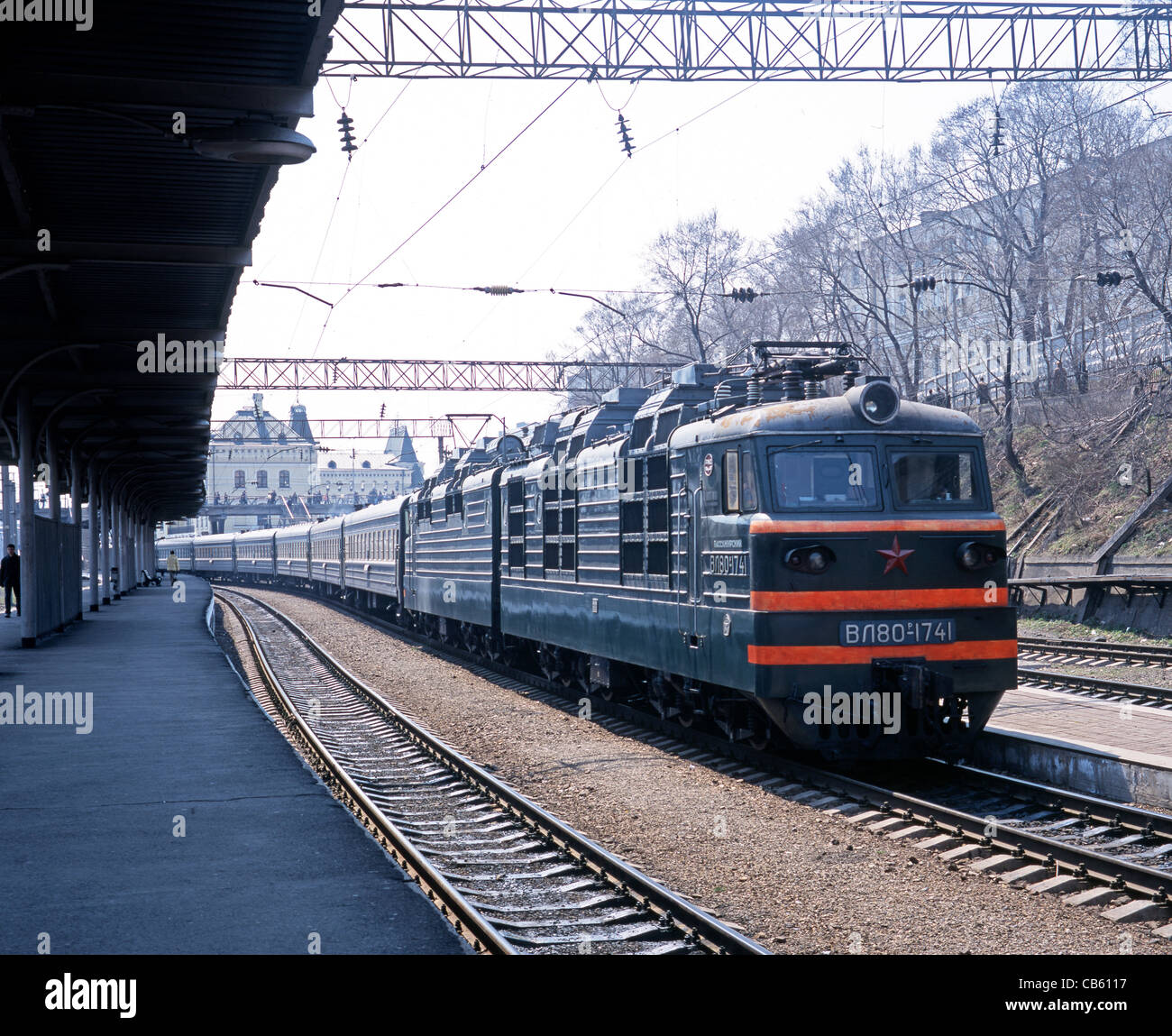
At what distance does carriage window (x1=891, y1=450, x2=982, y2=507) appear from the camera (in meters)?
11.2

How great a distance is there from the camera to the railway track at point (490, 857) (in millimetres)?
6953

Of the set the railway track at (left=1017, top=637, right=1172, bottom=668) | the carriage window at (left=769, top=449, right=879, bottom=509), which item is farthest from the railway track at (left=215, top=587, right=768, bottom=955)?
the railway track at (left=1017, top=637, right=1172, bottom=668)

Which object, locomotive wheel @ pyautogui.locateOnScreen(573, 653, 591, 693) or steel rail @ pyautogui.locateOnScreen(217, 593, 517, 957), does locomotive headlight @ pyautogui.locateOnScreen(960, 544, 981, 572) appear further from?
locomotive wheel @ pyautogui.locateOnScreen(573, 653, 591, 693)

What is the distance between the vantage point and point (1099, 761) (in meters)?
10.5

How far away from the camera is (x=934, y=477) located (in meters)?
11.3

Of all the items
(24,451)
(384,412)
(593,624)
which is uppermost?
(384,412)

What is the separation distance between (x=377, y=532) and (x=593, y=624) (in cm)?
2128

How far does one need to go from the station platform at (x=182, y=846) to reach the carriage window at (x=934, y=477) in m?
5.42

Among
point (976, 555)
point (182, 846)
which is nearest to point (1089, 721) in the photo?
point (976, 555)

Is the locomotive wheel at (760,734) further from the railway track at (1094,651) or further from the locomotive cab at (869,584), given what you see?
the railway track at (1094,651)

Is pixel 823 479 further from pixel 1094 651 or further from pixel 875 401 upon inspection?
pixel 1094 651

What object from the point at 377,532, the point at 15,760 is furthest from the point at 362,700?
the point at 377,532

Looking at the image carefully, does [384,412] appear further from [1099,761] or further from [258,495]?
[258,495]

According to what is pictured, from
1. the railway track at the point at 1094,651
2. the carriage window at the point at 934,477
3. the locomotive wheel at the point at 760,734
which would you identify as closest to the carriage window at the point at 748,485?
the carriage window at the point at 934,477
